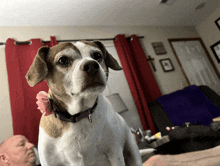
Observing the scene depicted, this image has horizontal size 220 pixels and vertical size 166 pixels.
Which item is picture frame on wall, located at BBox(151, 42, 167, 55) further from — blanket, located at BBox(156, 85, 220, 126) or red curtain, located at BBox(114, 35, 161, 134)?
blanket, located at BBox(156, 85, 220, 126)

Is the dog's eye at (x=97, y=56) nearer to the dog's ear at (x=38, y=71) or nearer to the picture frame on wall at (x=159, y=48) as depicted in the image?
the dog's ear at (x=38, y=71)

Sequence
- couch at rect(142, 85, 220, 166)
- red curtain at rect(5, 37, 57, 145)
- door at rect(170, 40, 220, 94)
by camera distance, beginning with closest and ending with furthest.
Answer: couch at rect(142, 85, 220, 166) < red curtain at rect(5, 37, 57, 145) < door at rect(170, 40, 220, 94)

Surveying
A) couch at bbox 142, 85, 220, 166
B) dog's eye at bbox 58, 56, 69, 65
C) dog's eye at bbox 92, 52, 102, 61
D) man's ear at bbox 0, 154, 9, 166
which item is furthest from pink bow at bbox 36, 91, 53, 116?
man's ear at bbox 0, 154, 9, 166

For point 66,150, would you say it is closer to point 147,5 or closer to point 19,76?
point 19,76

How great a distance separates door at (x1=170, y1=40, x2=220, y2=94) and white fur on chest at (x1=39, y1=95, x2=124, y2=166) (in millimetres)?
4418

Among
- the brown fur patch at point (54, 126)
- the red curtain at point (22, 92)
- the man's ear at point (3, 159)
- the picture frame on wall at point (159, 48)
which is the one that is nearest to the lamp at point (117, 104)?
the red curtain at point (22, 92)

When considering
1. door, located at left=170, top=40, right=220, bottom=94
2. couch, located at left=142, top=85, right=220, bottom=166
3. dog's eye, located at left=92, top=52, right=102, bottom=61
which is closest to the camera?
dog's eye, located at left=92, top=52, right=102, bottom=61

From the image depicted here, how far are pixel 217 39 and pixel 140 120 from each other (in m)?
3.91

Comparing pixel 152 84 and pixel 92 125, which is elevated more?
pixel 152 84

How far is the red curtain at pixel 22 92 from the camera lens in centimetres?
239

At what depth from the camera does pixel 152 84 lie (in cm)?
375

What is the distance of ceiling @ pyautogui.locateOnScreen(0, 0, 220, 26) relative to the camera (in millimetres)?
2770

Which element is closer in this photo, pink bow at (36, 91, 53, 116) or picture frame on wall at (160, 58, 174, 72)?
pink bow at (36, 91, 53, 116)

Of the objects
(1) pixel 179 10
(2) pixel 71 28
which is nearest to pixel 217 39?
(1) pixel 179 10
